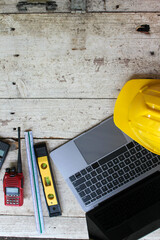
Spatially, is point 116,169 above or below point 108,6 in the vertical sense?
below

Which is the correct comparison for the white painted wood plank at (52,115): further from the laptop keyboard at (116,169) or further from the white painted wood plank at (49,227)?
the white painted wood plank at (49,227)

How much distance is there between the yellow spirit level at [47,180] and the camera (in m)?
0.78

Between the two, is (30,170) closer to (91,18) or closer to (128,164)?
(128,164)

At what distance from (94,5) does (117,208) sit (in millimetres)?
647

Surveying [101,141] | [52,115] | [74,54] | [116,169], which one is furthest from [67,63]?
[116,169]

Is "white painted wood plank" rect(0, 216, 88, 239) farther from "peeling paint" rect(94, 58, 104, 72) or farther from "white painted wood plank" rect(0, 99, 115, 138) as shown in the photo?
"peeling paint" rect(94, 58, 104, 72)

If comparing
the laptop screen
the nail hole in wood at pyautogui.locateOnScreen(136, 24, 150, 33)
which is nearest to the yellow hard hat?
the laptop screen

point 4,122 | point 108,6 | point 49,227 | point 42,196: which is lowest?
point 49,227

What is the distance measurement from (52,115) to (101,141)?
0.62 ft

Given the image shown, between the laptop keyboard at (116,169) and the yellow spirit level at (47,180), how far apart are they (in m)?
0.10

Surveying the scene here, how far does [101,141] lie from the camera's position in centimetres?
77

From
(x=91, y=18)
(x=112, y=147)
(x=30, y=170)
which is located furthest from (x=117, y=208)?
(x=91, y=18)

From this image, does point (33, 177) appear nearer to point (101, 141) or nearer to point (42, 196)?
point (42, 196)

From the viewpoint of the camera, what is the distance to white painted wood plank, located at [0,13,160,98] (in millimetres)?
727
